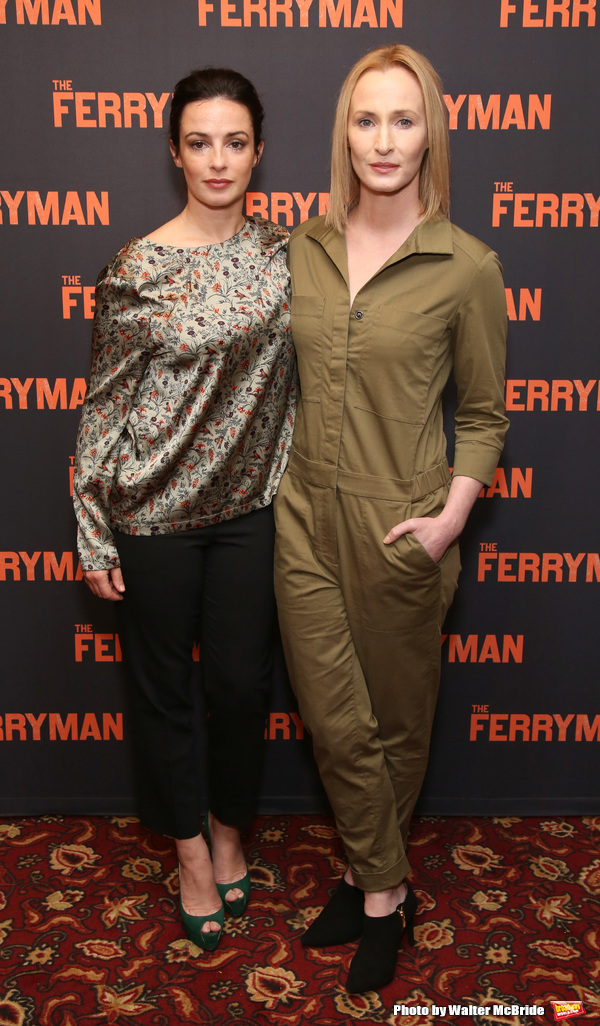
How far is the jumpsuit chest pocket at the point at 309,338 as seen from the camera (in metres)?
1.83

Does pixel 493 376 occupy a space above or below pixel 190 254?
below

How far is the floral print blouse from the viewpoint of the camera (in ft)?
5.82

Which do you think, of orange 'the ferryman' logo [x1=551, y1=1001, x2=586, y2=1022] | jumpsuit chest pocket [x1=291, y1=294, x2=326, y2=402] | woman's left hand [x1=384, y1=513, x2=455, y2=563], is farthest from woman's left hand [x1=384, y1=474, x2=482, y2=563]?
orange 'the ferryman' logo [x1=551, y1=1001, x2=586, y2=1022]

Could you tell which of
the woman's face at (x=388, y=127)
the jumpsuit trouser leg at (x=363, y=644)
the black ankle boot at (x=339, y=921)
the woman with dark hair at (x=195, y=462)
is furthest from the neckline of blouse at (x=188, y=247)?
the black ankle boot at (x=339, y=921)

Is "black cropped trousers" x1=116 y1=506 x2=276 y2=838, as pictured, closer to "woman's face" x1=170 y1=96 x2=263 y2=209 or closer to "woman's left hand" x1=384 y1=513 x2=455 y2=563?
"woman's left hand" x1=384 y1=513 x2=455 y2=563

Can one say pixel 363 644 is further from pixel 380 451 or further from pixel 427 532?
pixel 380 451

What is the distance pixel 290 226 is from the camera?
7.34 feet

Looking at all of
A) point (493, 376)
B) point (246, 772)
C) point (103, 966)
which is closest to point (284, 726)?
point (246, 772)

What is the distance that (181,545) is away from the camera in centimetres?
190

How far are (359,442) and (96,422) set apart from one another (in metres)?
0.57

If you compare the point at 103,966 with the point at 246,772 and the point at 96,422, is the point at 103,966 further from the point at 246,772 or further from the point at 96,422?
the point at 96,422

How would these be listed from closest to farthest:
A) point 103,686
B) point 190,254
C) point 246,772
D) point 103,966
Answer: point 190,254 < point 103,966 < point 246,772 < point 103,686

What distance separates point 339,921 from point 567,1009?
1.71 ft

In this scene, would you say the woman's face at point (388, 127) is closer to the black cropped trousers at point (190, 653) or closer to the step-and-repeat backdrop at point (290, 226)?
the step-and-repeat backdrop at point (290, 226)
